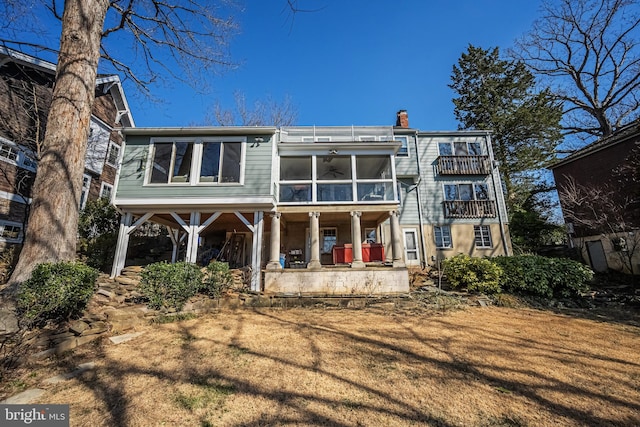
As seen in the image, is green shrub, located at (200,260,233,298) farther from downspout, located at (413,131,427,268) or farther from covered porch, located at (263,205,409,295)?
downspout, located at (413,131,427,268)

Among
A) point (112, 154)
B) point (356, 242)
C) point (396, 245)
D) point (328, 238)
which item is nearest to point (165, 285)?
point (356, 242)

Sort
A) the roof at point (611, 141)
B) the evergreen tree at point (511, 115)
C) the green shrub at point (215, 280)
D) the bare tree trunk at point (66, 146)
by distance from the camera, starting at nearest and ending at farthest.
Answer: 1. the bare tree trunk at point (66, 146)
2. the green shrub at point (215, 280)
3. the roof at point (611, 141)
4. the evergreen tree at point (511, 115)

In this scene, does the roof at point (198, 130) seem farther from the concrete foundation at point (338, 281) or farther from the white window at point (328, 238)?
the white window at point (328, 238)

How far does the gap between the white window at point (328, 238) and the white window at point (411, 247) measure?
13.1 feet

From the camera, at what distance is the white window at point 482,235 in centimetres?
1452

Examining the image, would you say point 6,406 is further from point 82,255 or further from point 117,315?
point 82,255

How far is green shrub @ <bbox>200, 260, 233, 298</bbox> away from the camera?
7566 millimetres

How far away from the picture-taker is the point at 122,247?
9.11 meters

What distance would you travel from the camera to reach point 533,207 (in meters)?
20.1

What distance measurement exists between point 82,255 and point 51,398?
31.0 ft

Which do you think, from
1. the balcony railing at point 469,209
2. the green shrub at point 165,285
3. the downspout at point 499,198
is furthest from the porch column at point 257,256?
the downspout at point 499,198

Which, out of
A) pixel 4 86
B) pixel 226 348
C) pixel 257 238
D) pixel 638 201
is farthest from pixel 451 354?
pixel 4 86

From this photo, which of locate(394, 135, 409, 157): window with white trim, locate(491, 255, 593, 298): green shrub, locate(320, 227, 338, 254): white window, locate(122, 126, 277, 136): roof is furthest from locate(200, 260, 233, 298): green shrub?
locate(394, 135, 409, 157): window with white trim

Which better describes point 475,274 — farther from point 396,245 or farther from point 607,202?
point 607,202
